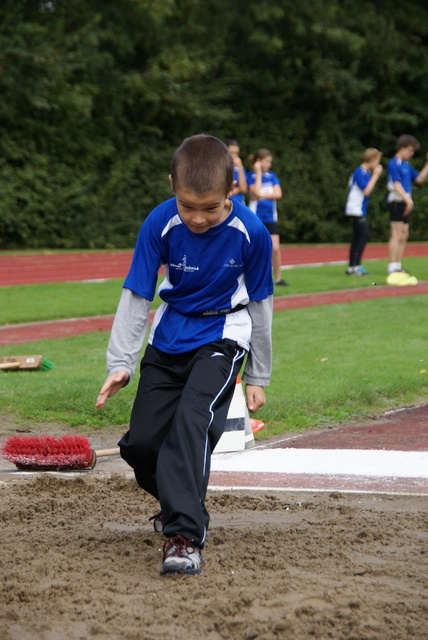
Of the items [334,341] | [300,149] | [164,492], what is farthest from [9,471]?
[300,149]

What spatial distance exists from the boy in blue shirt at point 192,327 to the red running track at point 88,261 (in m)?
13.3

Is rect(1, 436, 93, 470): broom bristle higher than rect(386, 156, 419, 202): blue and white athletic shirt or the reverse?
the reverse

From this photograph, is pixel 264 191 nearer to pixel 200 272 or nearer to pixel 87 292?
pixel 87 292

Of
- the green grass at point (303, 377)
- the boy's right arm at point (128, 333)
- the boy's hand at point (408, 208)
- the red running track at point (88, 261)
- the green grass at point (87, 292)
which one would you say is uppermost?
Answer: the boy's right arm at point (128, 333)

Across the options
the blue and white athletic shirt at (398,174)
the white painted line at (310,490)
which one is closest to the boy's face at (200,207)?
the white painted line at (310,490)

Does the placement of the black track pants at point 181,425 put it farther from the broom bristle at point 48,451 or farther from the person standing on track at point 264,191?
the person standing on track at point 264,191

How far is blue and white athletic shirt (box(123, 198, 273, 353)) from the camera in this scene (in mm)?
3820

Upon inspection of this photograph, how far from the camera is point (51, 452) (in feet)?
17.8

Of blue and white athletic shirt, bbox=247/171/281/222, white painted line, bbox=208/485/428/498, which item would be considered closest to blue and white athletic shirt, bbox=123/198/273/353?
white painted line, bbox=208/485/428/498

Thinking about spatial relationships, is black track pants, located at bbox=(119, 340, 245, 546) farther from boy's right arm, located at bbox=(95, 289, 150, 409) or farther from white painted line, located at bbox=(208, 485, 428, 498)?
white painted line, located at bbox=(208, 485, 428, 498)

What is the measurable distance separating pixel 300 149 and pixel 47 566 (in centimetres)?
3061

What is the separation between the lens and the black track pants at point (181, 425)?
143 inches

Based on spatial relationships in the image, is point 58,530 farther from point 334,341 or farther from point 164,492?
point 334,341

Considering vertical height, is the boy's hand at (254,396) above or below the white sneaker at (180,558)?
above
